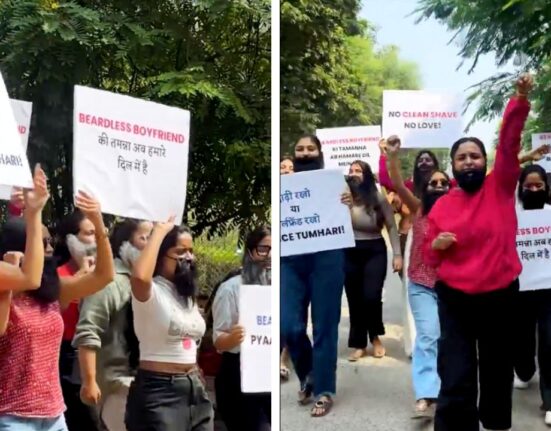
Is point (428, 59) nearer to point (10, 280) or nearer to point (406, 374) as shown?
point (406, 374)

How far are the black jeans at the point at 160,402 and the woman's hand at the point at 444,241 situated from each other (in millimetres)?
989

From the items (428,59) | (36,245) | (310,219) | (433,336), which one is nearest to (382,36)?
(428,59)

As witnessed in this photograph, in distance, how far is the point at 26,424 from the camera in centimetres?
249

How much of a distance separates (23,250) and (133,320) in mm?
454

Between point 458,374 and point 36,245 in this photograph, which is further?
point 458,374

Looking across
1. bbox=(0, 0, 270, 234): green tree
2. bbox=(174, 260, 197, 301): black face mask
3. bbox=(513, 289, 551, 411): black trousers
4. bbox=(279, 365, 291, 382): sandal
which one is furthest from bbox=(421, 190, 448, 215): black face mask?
bbox=(174, 260, 197, 301): black face mask

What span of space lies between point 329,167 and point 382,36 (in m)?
0.52

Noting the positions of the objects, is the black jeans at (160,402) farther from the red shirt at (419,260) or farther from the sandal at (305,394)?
the red shirt at (419,260)

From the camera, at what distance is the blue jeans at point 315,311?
9.61ft

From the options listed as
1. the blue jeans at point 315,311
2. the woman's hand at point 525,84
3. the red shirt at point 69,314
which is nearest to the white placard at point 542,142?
the woman's hand at point 525,84

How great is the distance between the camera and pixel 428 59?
292cm

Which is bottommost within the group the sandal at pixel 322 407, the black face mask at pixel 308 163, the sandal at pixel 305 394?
the sandal at pixel 322 407

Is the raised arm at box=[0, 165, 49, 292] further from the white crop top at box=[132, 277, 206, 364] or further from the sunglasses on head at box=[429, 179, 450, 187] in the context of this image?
the sunglasses on head at box=[429, 179, 450, 187]

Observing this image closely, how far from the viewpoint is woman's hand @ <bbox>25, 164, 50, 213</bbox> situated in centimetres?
260
